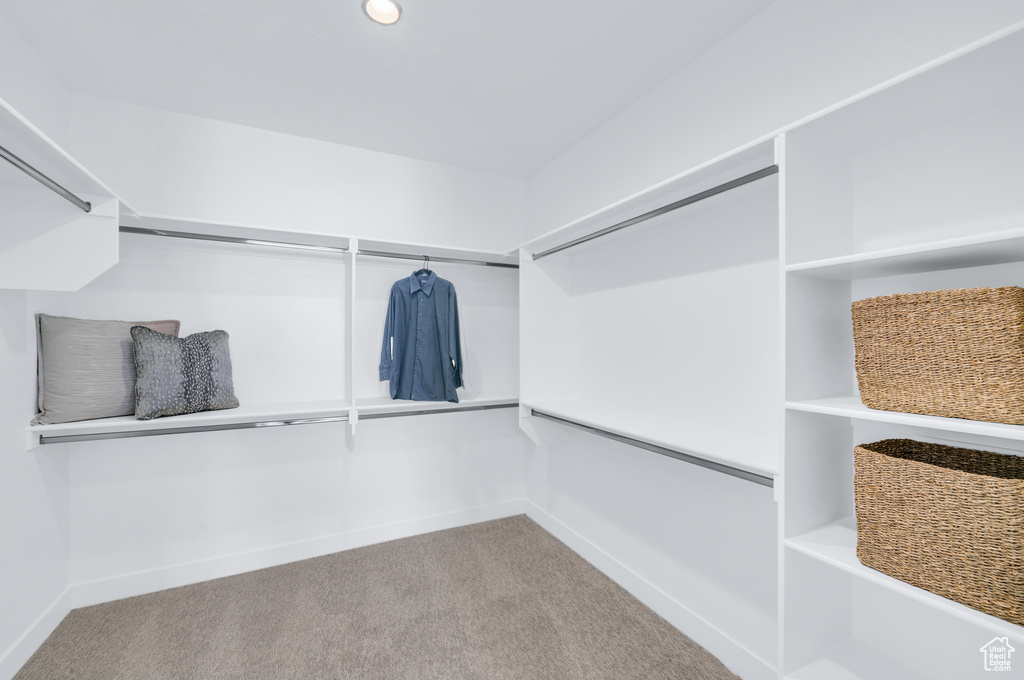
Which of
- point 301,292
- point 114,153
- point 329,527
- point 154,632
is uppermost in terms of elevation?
point 114,153

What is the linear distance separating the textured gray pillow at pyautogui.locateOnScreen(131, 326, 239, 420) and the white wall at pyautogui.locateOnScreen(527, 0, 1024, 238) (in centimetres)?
221

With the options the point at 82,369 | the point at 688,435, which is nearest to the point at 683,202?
the point at 688,435

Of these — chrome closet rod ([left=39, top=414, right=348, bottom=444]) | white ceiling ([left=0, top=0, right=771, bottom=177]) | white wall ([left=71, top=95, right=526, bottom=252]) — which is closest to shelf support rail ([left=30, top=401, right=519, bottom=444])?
chrome closet rod ([left=39, top=414, right=348, bottom=444])

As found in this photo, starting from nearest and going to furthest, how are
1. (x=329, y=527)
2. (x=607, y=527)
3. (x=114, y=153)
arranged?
(x=114, y=153)
(x=607, y=527)
(x=329, y=527)

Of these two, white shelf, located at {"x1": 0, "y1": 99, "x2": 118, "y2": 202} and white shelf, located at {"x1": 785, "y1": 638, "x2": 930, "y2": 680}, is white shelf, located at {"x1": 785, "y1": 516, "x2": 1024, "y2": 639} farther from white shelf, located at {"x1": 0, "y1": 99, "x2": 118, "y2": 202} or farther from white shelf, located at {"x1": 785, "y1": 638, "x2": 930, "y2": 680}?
white shelf, located at {"x1": 0, "y1": 99, "x2": 118, "y2": 202}

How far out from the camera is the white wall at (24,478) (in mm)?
1696

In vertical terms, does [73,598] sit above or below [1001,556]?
below

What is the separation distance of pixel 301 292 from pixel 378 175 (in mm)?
898

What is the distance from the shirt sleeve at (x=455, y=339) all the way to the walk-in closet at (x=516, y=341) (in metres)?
0.03

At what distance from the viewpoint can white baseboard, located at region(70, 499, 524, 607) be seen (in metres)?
2.19

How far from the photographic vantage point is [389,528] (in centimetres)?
281

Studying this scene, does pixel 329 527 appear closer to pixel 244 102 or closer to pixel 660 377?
pixel 660 377

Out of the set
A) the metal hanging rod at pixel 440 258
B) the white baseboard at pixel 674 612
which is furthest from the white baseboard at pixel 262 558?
the metal hanging rod at pixel 440 258

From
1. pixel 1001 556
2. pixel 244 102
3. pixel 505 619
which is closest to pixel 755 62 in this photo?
pixel 1001 556
